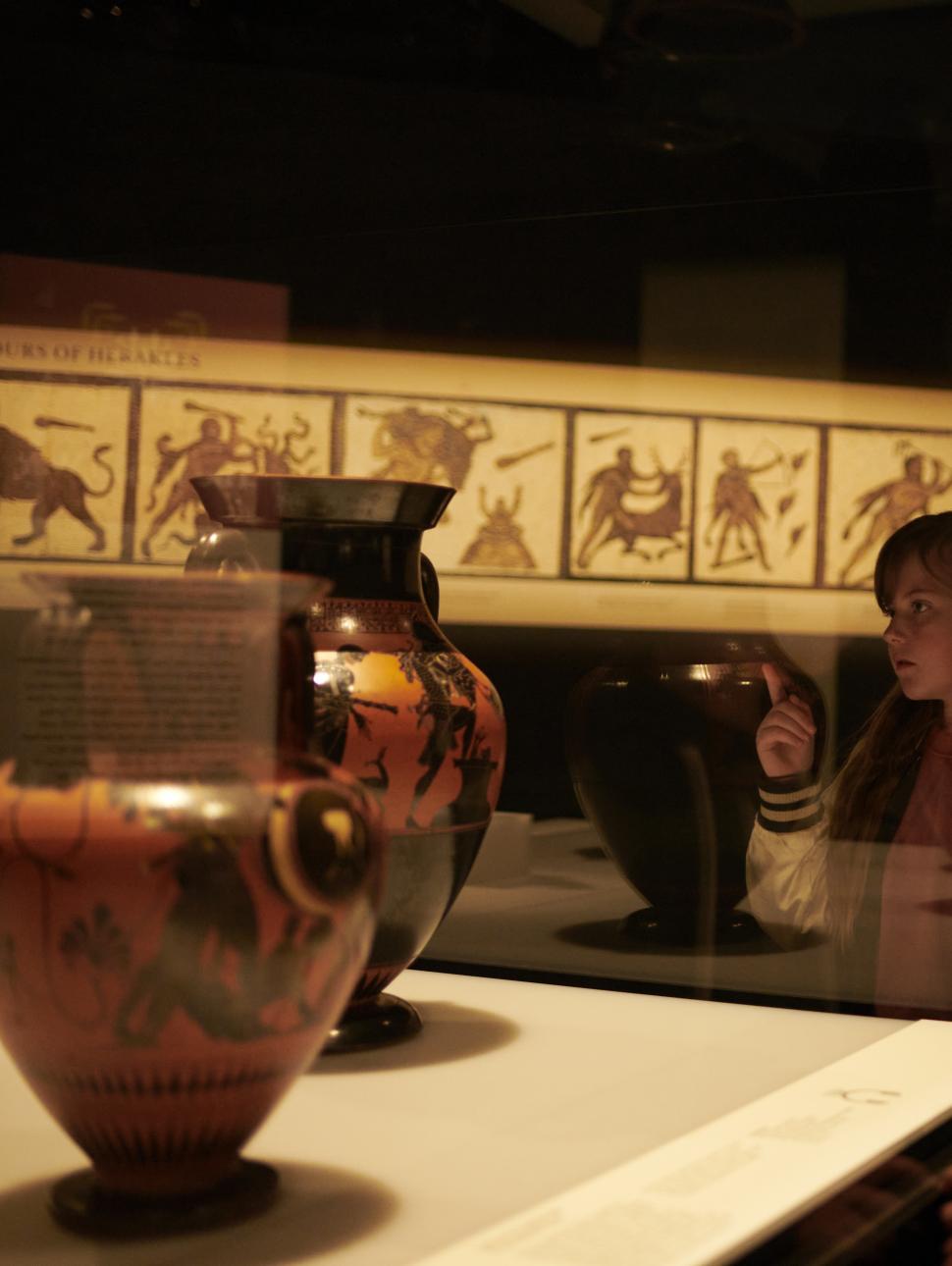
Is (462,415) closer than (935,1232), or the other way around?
(935,1232)

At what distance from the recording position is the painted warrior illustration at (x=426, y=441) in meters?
2.22

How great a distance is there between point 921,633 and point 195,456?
99 centimetres

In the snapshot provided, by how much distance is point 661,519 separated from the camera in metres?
2.18

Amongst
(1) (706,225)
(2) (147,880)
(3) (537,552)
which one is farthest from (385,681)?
(1) (706,225)

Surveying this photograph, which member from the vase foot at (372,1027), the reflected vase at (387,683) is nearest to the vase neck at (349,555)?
the reflected vase at (387,683)

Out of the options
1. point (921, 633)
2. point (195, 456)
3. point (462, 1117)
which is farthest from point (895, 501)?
point (462, 1117)

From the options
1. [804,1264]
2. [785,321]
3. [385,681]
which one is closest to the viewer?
[804,1264]

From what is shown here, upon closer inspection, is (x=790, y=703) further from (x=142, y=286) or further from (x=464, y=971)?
(x=142, y=286)

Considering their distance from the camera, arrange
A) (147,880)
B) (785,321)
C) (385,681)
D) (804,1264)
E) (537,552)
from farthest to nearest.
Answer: (537,552), (785,321), (385,681), (804,1264), (147,880)

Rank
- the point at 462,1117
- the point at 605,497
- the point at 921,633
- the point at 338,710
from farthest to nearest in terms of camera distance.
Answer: the point at 605,497 → the point at 921,633 → the point at 338,710 → the point at 462,1117

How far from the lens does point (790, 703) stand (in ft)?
6.87

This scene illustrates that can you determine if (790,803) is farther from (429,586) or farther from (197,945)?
(197,945)

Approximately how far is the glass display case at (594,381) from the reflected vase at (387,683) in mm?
411

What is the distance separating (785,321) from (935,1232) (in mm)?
1191
